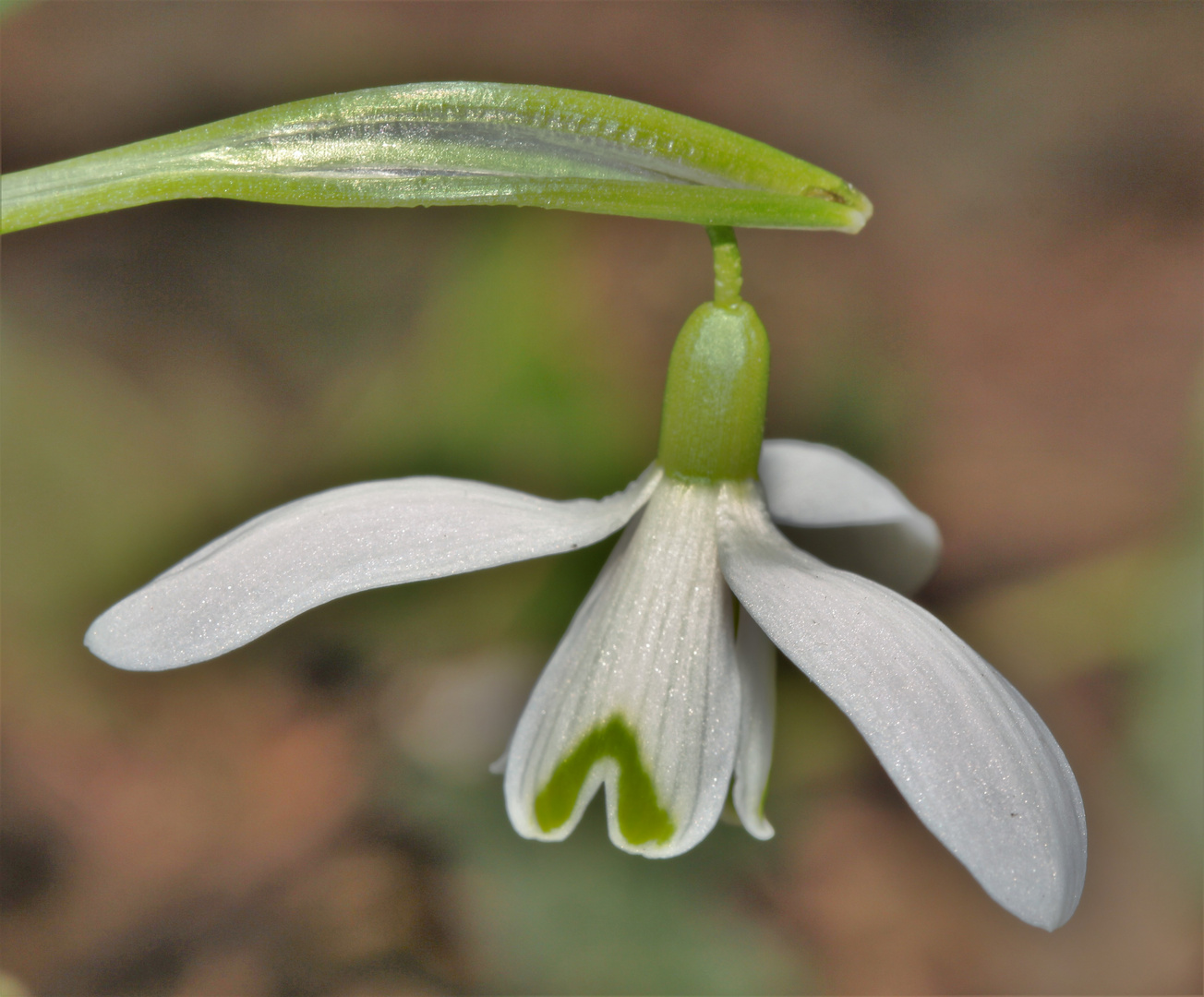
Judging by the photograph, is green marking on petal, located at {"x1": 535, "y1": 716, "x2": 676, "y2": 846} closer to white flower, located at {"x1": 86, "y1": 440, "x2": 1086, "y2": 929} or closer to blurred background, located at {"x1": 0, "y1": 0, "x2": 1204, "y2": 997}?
white flower, located at {"x1": 86, "y1": 440, "x2": 1086, "y2": 929}

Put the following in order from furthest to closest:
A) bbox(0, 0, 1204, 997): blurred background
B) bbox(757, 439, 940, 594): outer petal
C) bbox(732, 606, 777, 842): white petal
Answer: bbox(0, 0, 1204, 997): blurred background
bbox(757, 439, 940, 594): outer petal
bbox(732, 606, 777, 842): white petal

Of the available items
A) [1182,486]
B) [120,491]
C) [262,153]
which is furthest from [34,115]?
[1182,486]

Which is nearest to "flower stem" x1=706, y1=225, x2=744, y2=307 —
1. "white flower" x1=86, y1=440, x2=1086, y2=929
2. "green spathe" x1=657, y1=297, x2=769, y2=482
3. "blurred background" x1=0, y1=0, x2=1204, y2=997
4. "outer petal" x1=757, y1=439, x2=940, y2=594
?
"green spathe" x1=657, y1=297, x2=769, y2=482

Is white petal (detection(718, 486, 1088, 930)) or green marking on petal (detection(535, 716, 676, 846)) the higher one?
white petal (detection(718, 486, 1088, 930))

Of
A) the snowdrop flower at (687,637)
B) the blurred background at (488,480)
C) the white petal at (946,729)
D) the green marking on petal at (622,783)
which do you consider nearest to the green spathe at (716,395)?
the snowdrop flower at (687,637)

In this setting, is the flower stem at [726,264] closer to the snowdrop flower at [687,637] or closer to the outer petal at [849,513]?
the snowdrop flower at [687,637]

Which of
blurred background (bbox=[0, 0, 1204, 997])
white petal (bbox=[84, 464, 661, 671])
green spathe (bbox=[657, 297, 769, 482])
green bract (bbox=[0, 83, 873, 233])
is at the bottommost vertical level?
blurred background (bbox=[0, 0, 1204, 997])

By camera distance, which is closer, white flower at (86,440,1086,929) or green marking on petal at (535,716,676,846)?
white flower at (86,440,1086,929)
